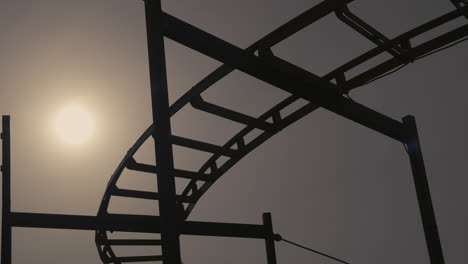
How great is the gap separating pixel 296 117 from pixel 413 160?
6.69ft

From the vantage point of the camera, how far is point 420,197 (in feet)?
27.7

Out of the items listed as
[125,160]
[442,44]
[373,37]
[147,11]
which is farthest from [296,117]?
[147,11]

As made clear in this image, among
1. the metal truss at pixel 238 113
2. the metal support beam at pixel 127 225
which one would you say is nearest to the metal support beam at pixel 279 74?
the metal truss at pixel 238 113

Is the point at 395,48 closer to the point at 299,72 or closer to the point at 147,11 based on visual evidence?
the point at 299,72

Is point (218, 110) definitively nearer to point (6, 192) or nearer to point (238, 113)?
point (238, 113)

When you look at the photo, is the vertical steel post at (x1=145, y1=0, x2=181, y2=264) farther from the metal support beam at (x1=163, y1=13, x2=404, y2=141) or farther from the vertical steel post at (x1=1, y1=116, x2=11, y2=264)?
the vertical steel post at (x1=1, y1=116, x2=11, y2=264)

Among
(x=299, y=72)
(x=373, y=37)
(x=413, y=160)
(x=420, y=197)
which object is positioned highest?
(x=373, y=37)

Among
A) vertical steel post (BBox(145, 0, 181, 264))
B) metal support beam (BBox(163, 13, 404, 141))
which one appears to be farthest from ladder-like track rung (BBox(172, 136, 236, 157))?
vertical steel post (BBox(145, 0, 181, 264))

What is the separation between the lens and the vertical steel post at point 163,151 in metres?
4.39

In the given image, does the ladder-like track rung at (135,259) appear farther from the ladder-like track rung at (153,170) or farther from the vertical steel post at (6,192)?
the vertical steel post at (6,192)

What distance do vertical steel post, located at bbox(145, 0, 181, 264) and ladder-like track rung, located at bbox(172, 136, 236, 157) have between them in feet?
11.4

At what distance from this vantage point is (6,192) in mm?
8172

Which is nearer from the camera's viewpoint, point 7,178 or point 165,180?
point 165,180

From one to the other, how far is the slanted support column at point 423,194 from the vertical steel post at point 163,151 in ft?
16.7
